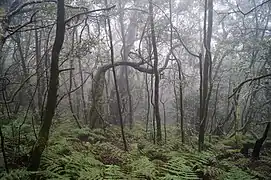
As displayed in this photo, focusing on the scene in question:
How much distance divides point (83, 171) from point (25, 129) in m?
3.24

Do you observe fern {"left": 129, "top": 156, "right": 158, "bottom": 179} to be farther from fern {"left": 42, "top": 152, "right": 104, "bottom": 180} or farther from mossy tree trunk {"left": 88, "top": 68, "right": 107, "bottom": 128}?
mossy tree trunk {"left": 88, "top": 68, "right": 107, "bottom": 128}

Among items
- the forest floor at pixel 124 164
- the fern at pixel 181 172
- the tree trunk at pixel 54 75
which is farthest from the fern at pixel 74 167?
the fern at pixel 181 172

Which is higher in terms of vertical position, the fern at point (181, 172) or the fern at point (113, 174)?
the fern at point (181, 172)

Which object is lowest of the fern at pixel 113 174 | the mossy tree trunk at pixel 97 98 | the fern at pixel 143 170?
the fern at pixel 143 170

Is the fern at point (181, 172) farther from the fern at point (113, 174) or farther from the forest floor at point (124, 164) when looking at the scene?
the fern at point (113, 174)

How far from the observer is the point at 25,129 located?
24.7 feet

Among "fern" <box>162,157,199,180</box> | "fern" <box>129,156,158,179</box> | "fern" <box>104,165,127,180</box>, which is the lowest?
"fern" <box>129,156,158,179</box>

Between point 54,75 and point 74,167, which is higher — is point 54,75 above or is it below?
above

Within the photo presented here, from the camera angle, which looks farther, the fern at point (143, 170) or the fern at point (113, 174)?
the fern at point (143, 170)

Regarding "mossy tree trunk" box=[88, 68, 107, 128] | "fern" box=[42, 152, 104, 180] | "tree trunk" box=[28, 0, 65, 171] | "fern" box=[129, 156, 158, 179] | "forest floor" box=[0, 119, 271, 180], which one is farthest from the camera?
"mossy tree trunk" box=[88, 68, 107, 128]

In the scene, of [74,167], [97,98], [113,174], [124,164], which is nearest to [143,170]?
[113,174]

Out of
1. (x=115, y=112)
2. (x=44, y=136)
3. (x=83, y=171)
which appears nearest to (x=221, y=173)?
(x=83, y=171)

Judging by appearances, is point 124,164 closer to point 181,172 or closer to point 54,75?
point 181,172

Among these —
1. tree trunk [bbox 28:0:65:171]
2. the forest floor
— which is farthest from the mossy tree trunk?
tree trunk [bbox 28:0:65:171]
